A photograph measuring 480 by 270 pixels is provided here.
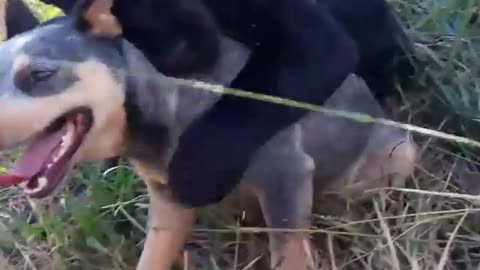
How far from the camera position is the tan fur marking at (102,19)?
99 cm

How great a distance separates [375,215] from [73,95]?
0.47 metres

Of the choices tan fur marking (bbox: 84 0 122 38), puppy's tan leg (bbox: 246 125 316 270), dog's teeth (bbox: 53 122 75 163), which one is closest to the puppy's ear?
tan fur marking (bbox: 84 0 122 38)

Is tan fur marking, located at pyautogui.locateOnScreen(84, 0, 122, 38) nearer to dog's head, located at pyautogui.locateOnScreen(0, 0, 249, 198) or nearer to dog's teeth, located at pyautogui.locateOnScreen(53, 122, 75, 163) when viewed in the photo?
dog's head, located at pyautogui.locateOnScreen(0, 0, 249, 198)

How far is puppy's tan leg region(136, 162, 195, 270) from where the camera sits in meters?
1.19

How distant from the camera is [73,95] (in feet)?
3.19

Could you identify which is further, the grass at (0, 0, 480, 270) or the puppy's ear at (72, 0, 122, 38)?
the grass at (0, 0, 480, 270)

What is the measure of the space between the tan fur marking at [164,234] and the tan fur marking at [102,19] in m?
0.23

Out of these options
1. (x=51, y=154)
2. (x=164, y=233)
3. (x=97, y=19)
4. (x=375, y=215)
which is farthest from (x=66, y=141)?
(x=375, y=215)

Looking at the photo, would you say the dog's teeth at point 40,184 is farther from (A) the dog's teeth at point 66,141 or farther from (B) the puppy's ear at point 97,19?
(B) the puppy's ear at point 97,19

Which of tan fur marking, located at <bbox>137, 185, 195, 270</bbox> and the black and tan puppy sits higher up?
the black and tan puppy

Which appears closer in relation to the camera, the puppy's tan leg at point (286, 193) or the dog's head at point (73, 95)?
the dog's head at point (73, 95)

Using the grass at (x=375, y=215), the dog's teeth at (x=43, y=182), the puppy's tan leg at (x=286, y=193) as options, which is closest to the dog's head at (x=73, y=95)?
the dog's teeth at (x=43, y=182)

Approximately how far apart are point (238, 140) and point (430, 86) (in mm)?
438

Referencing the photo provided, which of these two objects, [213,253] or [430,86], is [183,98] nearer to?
[213,253]
